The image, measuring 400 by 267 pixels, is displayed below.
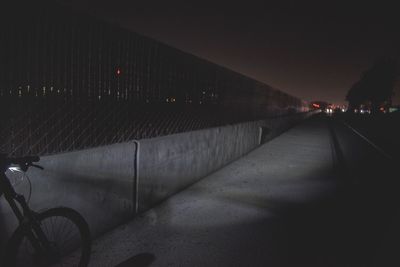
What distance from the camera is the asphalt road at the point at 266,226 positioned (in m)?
4.11

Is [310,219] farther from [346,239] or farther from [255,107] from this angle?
[255,107]

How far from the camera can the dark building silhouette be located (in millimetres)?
4020

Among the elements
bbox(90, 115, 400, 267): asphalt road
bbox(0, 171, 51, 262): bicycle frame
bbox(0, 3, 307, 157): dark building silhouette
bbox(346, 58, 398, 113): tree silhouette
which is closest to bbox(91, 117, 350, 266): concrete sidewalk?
bbox(90, 115, 400, 267): asphalt road

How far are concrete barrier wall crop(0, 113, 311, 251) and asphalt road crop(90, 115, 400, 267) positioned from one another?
269mm

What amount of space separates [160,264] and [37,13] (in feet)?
10.9

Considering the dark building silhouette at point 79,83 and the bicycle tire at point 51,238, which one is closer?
the bicycle tire at point 51,238

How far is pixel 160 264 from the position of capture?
3906 mm

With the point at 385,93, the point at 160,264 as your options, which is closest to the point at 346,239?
the point at 160,264

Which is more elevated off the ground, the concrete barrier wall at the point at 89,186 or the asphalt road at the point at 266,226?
the concrete barrier wall at the point at 89,186

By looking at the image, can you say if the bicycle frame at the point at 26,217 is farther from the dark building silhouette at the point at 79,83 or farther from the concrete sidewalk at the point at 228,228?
the dark building silhouette at the point at 79,83

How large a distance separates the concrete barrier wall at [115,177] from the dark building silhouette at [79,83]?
0.61m

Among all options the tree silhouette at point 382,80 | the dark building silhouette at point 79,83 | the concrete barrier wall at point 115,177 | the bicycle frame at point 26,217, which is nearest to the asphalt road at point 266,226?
the concrete barrier wall at point 115,177

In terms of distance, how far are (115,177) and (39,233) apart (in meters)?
1.84

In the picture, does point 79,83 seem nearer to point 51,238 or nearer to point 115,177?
point 115,177
